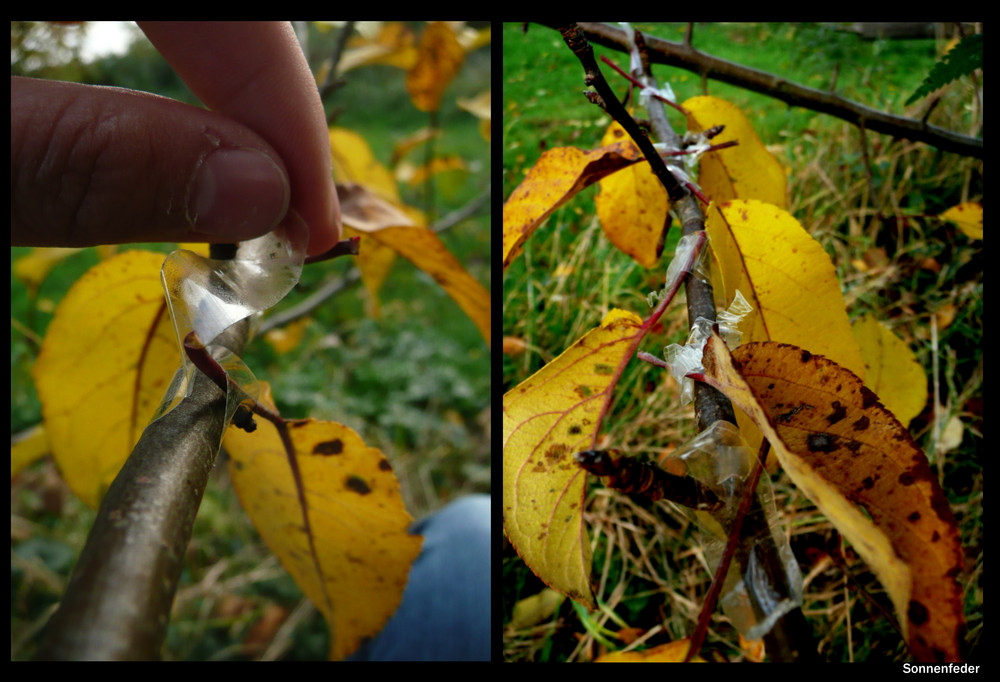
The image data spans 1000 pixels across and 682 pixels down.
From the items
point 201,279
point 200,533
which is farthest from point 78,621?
point 200,533

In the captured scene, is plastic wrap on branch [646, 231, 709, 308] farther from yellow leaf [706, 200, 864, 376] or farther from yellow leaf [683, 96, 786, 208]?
A: yellow leaf [683, 96, 786, 208]

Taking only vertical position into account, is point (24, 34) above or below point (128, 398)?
above

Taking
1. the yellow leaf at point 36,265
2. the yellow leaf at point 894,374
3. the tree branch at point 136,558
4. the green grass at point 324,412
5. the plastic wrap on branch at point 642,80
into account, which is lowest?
the green grass at point 324,412

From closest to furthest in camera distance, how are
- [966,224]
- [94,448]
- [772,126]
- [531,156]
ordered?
1. [94,448]
2. [966,224]
3. [531,156]
4. [772,126]

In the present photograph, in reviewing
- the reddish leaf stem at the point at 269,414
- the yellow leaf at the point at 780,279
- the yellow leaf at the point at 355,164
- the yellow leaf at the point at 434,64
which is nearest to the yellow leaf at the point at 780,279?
the yellow leaf at the point at 780,279

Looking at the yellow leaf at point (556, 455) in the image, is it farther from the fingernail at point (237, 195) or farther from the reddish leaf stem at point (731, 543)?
the fingernail at point (237, 195)

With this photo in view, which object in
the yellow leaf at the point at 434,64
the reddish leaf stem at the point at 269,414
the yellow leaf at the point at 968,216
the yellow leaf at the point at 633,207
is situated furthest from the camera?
the yellow leaf at the point at 434,64

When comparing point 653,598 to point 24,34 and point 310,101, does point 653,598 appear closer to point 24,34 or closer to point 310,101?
point 310,101
